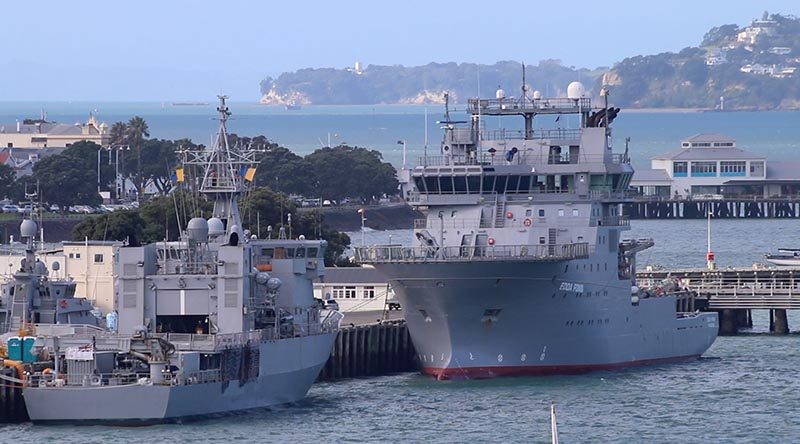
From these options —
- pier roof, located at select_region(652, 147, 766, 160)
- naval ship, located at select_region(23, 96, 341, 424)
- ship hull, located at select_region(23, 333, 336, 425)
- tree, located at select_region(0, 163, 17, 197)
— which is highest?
pier roof, located at select_region(652, 147, 766, 160)

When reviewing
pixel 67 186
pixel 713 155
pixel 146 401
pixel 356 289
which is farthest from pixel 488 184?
pixel 713 155

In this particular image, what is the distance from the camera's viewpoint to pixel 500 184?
72.2m

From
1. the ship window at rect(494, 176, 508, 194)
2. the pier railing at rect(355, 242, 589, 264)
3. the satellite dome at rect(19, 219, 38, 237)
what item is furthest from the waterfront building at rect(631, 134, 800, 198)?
the satellite dome at rect(19, 219, 38, 237)

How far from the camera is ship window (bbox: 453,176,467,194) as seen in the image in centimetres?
7200

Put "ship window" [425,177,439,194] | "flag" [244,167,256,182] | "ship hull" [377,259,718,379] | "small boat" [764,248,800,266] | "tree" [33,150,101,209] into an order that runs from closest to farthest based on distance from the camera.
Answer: "flag" [244,167,256,182], "ship hull" [377,259,718,379], "ship window" [425,177,439,194], "small boat" [764,248,800,266], "tree" [33,150,101,209]

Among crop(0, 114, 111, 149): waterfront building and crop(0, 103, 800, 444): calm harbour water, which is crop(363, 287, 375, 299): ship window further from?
crop(0, 114, 111, 149): waterfront building

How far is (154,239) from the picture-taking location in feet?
306

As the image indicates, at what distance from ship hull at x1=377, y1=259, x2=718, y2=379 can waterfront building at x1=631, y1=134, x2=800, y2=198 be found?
329 ft

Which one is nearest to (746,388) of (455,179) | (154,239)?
(455,179)

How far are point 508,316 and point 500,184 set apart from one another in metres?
5.13

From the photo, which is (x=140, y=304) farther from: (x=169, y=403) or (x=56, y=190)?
(x=56, y=190)

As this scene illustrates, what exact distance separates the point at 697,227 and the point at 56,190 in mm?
47064

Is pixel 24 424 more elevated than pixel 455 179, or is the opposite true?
pixel 455 179

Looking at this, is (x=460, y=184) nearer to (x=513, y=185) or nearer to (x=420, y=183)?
(x=420, y=183)
